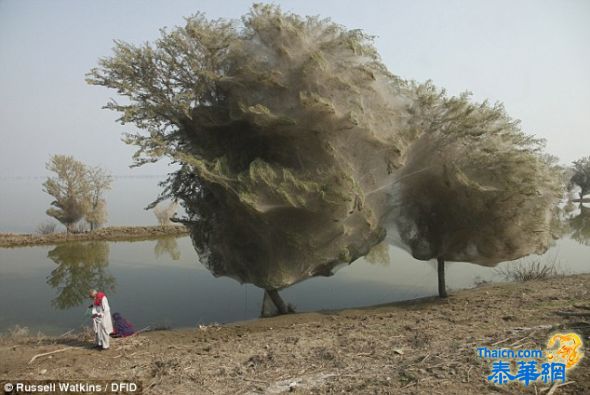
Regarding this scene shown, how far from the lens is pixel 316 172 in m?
8.85

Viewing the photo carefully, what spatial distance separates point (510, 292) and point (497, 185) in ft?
11.2

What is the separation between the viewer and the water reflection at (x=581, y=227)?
22916 millimetres

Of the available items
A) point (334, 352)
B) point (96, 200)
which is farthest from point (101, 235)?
point (334, 352)

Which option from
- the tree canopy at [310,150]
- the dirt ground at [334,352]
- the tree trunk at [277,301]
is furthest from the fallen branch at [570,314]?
the tree trunk at [277,301]

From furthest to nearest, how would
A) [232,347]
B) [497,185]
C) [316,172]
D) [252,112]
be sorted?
[497,185]
[316,172]
[252,112]
[232,347]

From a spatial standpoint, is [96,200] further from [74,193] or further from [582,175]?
[582,175]

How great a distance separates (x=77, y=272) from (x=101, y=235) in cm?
984

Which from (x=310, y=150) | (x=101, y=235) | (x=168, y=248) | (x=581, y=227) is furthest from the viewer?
(x=581, y=227)

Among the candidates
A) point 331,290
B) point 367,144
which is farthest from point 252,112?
point 331,290

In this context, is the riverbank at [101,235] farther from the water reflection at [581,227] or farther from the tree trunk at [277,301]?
the water reflection at [581,227]

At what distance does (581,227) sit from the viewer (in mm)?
27000

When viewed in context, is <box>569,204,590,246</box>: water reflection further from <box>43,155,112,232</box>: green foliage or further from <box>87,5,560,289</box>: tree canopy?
<box>43,155,112,232</box>: green foliage

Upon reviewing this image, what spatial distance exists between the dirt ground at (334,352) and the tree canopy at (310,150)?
5.38 ft

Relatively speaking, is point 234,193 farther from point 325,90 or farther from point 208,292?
point 208,292
